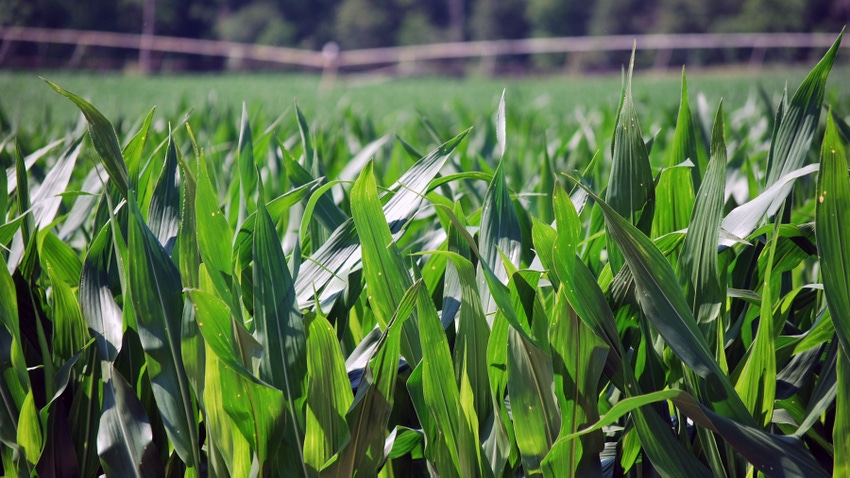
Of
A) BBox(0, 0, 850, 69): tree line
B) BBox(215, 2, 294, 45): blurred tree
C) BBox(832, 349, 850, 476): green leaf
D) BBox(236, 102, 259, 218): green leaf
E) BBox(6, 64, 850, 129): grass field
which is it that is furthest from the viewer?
BBox(215, 2, 294, 45): blurred tree

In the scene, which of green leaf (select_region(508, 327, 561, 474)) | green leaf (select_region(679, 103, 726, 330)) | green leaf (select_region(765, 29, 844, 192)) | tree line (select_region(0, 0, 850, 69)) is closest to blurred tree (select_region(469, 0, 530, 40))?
tree line (select_region(0, 0, 850, 69))

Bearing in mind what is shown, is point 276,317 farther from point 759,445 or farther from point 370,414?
point 759,445

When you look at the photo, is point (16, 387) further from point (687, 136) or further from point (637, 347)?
point (687, 136)

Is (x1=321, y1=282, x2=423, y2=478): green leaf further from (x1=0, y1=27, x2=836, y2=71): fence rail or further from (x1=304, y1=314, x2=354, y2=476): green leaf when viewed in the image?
(x1=0, y1=27, x2=836, y2=71): fence rail

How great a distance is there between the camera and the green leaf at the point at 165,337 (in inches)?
19.4

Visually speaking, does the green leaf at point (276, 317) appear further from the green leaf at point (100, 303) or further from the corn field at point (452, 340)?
the green leaf at point (100, 303)

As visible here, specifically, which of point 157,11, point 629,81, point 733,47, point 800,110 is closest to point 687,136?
point 800,110

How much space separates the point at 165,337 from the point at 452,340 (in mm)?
251

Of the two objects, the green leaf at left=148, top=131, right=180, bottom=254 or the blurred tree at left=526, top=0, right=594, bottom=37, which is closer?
the green leaf at left=148, top=131, right=180, bottom=254

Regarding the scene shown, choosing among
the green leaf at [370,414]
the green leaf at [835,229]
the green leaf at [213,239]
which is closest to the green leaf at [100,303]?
the green leaf at [213,239]

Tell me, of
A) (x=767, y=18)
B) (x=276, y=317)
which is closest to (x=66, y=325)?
(x=276, y=317)

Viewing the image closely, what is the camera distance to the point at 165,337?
20.1 inches

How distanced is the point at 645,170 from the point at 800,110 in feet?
0.57

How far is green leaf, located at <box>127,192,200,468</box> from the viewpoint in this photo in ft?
1.62
